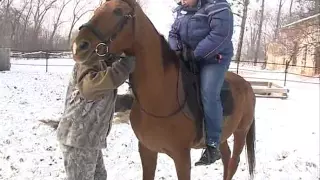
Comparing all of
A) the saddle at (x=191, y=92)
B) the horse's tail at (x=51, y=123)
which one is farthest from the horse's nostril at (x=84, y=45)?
the horse's tail at (x=51, y=123)

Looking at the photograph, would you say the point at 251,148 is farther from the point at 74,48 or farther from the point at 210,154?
the point at 74,48

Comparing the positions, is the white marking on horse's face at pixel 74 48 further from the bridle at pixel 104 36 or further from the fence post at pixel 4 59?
the fence post at pixel 4 59

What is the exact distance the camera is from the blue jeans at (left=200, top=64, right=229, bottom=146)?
3.55m

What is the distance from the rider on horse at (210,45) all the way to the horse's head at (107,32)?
780 mm

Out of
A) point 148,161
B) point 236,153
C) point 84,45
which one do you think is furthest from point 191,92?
point 236,153

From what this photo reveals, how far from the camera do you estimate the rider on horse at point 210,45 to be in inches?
135

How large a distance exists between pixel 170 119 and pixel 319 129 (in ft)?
25.1

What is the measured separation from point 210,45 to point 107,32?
107 cm

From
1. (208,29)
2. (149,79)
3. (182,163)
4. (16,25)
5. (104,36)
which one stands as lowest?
(182,163)

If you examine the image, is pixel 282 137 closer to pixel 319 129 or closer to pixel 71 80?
pixel 319 129

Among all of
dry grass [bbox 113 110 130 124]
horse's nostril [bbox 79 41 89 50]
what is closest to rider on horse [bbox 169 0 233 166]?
horse's nostril [bbox 79 41 89 50]

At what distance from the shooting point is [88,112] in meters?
3.01

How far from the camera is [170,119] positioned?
3.35 m

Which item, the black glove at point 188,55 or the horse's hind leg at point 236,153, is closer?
the black glove at point 188,55
